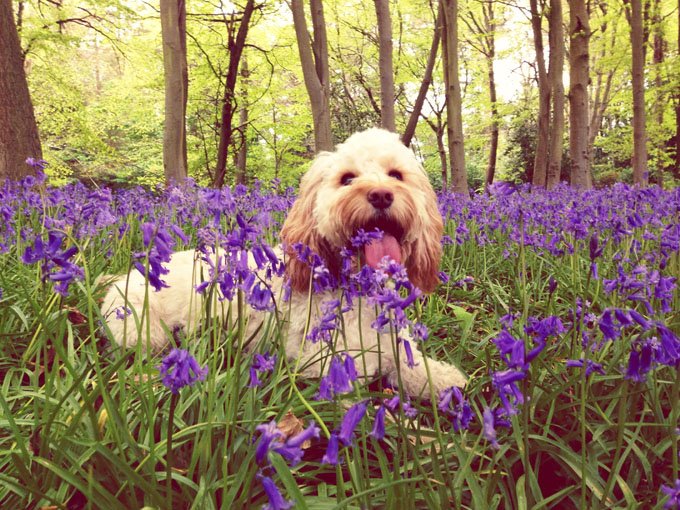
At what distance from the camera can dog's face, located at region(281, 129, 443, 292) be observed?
2.68 m

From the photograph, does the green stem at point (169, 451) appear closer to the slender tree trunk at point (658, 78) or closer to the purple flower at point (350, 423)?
the purple flower at point (350, 423)

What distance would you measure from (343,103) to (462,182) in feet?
43.3

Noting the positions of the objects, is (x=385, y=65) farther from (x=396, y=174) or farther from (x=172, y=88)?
(x=396, y=174)

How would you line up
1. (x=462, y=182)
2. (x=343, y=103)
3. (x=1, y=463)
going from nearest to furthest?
(x=1, y=463) → (x=462, y=182) → (x=343, y=103)

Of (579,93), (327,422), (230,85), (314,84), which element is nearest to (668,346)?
(327,422)

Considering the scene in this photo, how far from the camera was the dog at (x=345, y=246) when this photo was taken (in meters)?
2.66

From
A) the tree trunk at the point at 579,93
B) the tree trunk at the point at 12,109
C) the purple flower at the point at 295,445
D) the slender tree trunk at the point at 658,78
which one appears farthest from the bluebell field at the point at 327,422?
the slender tree trunk at the point at 658,78

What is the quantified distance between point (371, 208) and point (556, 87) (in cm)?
1137

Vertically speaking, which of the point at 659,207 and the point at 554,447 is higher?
the point at 659,207

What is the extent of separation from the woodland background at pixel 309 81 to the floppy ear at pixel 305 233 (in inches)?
233

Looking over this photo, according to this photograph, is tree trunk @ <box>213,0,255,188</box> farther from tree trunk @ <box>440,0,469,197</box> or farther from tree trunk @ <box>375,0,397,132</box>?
tree trunk @ <box>440,0,469,197</box>

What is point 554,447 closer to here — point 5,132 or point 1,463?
point 1,463

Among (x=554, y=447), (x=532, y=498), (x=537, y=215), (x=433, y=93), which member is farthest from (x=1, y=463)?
(x=433, y=93)

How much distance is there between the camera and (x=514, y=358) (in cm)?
110
